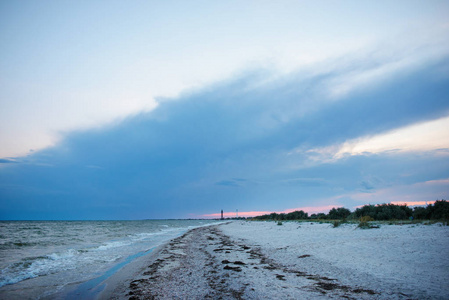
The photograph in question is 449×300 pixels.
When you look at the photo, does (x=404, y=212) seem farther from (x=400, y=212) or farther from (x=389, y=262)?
(x=389, y=262)

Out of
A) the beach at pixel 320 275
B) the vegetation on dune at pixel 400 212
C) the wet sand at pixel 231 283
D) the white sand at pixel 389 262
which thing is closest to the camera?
the white sand at pixel 389 262

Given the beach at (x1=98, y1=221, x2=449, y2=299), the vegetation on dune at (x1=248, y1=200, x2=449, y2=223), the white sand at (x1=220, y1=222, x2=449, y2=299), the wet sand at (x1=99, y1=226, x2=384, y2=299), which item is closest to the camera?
the white sand at (x1=220, y1=222, x2=449, y2=299)

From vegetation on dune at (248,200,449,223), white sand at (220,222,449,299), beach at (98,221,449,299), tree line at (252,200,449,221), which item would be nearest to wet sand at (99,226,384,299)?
beach at (98,221,449,299)

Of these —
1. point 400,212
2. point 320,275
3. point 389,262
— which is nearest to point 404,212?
point 400,212

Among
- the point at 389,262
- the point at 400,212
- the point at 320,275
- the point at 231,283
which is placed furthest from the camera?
→ the point at 400,212

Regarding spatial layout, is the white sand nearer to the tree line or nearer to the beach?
the beach

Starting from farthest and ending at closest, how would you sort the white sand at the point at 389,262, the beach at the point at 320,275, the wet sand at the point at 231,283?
the wet sand at the point at 231,283, the beach at the point at 320,275, the white sand at the point at 389,262

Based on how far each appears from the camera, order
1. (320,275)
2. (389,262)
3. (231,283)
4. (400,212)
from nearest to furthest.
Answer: (231,283) < (320,275) < (389,262) < (400,212)

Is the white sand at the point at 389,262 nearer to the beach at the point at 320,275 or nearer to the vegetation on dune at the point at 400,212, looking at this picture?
the beach at the point at 320,275

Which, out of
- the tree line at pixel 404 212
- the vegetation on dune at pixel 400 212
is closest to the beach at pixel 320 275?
the vegetation on dune at pixel 400 212

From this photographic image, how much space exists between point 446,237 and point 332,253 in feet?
14.9

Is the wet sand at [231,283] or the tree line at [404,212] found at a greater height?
the tree line at [404,212]

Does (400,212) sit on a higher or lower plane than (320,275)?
higher

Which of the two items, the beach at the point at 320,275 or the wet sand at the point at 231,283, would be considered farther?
the wet sand at the point at 231,283
